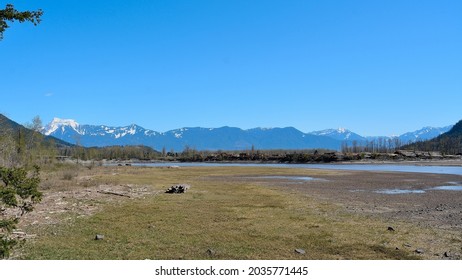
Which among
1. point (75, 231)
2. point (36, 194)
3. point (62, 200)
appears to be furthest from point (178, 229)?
point (62, 200)

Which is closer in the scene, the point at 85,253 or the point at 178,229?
the point at 85,253

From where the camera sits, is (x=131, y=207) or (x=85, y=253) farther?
(x=131, y=207)

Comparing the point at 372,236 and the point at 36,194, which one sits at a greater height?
the point at 36,194

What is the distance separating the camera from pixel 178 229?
18.9 meters

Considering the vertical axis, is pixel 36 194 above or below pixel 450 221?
above

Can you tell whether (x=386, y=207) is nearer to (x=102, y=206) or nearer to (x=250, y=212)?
(x=250, y=212)

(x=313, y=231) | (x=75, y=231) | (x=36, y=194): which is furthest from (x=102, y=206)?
(x=36, y=194)

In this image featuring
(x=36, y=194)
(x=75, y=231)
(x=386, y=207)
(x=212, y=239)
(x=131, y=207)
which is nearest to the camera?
(x=36, y=194)

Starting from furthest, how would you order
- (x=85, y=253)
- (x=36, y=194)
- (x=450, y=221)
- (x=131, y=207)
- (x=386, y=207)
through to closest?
(x=386, y=207) < (x=131, y=207) < (x=450, y=221) < (x=85, y=253) < (x=36, y=194)

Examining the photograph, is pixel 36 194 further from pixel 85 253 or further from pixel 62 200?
pixel 62 200

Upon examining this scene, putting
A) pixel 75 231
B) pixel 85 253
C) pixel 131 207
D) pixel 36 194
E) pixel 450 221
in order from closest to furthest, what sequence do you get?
pixel 36 194 < pixel 85 253 < pixel 75 231 < pixel 450 221 < pixel 131 207

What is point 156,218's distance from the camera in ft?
71.9

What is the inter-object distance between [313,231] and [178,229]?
21.6 ft

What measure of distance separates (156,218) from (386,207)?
16.8 m
